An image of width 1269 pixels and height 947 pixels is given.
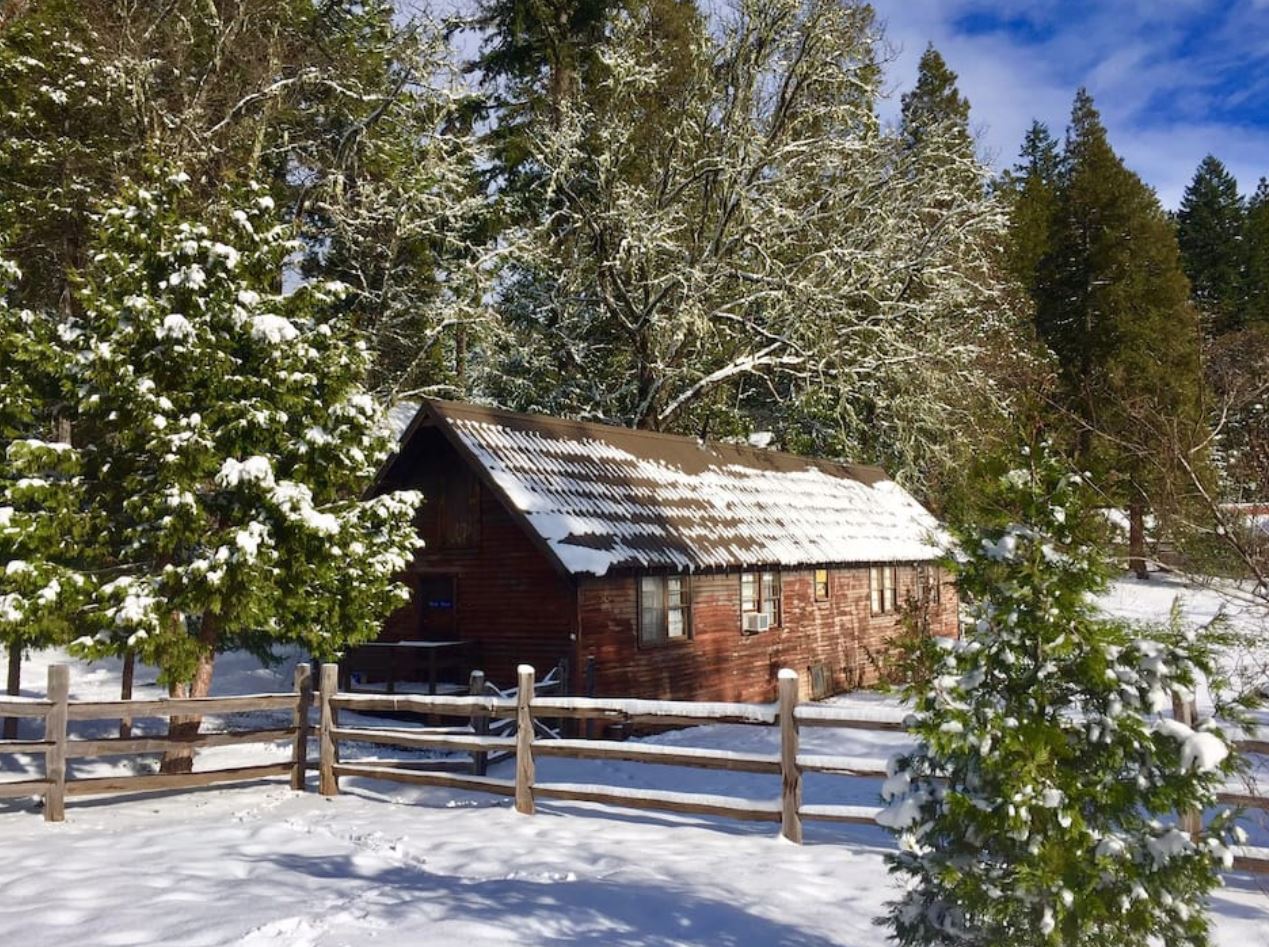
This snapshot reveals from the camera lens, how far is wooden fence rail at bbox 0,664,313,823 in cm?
1029

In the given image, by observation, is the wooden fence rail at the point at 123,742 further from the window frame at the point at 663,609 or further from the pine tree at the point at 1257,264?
the pine tree at the point at 1257,264

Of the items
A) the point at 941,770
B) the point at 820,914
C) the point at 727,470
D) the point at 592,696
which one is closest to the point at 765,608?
the point at 727,470

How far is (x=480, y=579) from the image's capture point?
17234mm

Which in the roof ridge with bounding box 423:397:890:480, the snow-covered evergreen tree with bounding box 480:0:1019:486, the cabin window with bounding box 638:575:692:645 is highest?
the snow-covered evergreen tree with bounding box 480:0:1019:486

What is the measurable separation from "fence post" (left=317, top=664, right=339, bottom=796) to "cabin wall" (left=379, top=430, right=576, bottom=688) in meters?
4.52

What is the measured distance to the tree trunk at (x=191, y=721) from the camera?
12484 mm

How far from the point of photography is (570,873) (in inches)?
308

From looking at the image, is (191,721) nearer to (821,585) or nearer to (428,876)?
(428,876)

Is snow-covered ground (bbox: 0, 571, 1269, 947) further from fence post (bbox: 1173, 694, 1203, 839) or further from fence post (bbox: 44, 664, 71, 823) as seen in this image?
fence post (bbox: 1173, 694, 1203, 839)

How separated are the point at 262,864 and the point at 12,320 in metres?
10.9

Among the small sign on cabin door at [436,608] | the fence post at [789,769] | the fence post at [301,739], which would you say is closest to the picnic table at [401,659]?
the small sign on cabin door at [436,608]

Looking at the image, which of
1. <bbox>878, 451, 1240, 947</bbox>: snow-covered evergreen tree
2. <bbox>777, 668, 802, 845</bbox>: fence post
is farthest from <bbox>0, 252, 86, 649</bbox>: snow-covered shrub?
<bbox>878, 451, 1240, 947</bbox>: snow-covered evergreen tree

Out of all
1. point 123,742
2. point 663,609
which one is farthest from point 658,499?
point 123,742

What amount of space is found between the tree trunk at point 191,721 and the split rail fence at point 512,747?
0.51 ft
